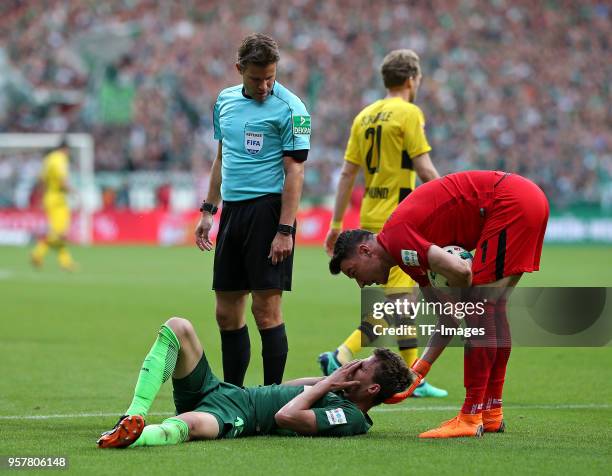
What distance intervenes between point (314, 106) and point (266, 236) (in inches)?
1000

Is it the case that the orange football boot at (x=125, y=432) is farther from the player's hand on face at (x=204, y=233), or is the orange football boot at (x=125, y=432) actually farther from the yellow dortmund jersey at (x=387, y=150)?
the yellow dortmund jersey at (x=387, y=150)

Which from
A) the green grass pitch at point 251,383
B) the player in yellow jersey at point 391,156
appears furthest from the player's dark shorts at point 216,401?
the player in yellow jersey at point 391,156

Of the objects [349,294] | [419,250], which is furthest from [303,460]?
[349,294]

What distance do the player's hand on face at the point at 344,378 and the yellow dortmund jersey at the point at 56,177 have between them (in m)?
17.0

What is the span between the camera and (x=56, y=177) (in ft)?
73.8

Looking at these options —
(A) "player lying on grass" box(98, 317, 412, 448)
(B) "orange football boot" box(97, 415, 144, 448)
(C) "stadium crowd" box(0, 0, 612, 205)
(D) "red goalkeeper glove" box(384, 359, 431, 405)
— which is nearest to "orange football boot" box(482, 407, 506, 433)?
(D) "red goalkeeper glove" box(384, 359, 431, 405)

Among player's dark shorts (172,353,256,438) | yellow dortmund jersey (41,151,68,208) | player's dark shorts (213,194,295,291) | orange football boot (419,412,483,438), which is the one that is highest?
yellow dortmund jersey (41,151,68,208)

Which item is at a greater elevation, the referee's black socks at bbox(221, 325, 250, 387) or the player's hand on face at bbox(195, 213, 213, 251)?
the player's hand on face at bbox(195, 213, 213, 251)

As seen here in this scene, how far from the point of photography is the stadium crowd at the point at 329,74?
1235 inches

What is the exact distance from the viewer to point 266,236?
707 cm

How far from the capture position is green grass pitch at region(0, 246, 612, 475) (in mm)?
5375

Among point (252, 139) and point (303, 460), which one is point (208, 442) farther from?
point (252, 139)

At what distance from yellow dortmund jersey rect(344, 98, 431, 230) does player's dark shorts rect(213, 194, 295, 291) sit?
5.14 feet

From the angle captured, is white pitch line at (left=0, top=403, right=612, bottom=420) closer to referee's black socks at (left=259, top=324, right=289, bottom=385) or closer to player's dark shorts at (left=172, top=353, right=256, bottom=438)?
referee's black socks at (left=259, top=324, right=289, bottom=385)
